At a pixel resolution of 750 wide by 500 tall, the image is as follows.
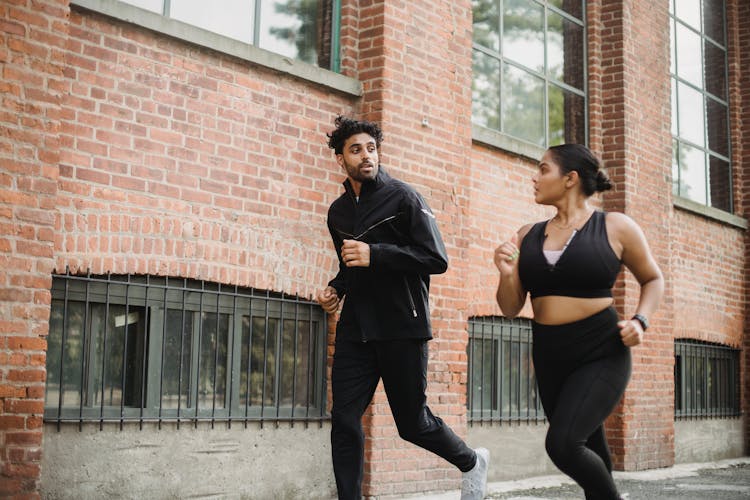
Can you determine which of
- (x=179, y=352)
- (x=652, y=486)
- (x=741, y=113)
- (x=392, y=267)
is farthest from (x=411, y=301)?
(x=741, y=113)

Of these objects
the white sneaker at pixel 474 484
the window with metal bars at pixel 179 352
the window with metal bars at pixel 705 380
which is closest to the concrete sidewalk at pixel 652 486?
the window with metal bars at pixel 705 380

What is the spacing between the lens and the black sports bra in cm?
453

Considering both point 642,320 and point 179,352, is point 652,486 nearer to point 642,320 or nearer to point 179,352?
point 179,352

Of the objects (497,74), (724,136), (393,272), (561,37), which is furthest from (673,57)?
(393,272)

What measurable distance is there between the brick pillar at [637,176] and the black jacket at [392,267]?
250 inches

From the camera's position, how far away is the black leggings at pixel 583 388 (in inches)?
171

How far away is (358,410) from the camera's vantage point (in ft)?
16.4

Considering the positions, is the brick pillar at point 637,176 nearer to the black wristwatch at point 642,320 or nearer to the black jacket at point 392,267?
the black jacket at point 392,267

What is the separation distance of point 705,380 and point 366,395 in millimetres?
9029

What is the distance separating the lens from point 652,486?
9.41 metres

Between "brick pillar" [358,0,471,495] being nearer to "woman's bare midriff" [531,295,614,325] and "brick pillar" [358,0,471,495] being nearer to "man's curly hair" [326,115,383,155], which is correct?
"man's curly hair" [326,115,383,155]

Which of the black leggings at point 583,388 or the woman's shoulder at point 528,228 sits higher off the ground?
the woman's shoulder at point 528,228

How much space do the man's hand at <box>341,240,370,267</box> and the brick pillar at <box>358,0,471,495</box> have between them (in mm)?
2793

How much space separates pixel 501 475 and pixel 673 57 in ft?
22.0
